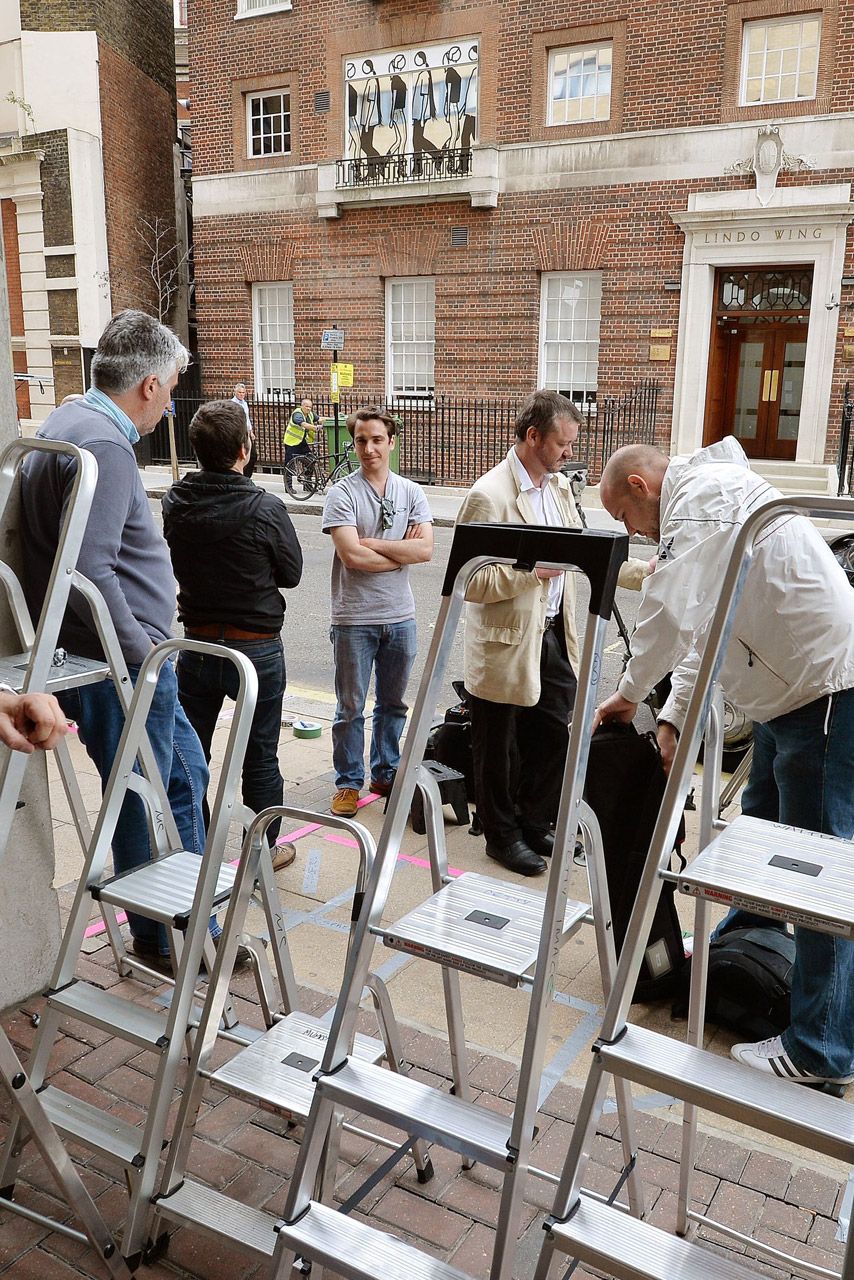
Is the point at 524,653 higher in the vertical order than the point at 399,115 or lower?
lower

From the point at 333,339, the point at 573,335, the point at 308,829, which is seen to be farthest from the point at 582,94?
the point at 308,829

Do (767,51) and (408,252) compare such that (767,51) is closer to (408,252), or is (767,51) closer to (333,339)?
(408,252)

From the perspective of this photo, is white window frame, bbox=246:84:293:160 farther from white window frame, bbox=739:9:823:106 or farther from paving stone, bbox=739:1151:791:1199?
paving stone, bbox=739:1151:791:1199

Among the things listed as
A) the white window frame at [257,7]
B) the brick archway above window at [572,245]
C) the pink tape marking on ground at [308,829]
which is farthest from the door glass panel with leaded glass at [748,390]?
the pink tape marking on ground at [308,829]

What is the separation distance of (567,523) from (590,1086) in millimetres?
3225

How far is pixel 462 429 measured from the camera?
20.3 m

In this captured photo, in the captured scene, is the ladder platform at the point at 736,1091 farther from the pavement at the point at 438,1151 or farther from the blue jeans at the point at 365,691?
the blue jeans at the point at 365,691

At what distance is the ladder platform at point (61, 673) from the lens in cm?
272

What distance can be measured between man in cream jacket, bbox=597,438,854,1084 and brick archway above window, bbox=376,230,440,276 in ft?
60.2

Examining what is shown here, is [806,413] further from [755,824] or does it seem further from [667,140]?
[755,824]

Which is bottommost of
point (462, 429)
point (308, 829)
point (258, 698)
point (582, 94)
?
point (308, 829)

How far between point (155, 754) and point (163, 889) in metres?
0.92

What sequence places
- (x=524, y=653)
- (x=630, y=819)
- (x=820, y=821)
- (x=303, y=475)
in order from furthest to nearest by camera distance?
(x=303, y=475) → (x=524, y=653) → (x=630, y=819) → (x=820, y=821)

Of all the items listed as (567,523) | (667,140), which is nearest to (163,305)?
(667,140)
